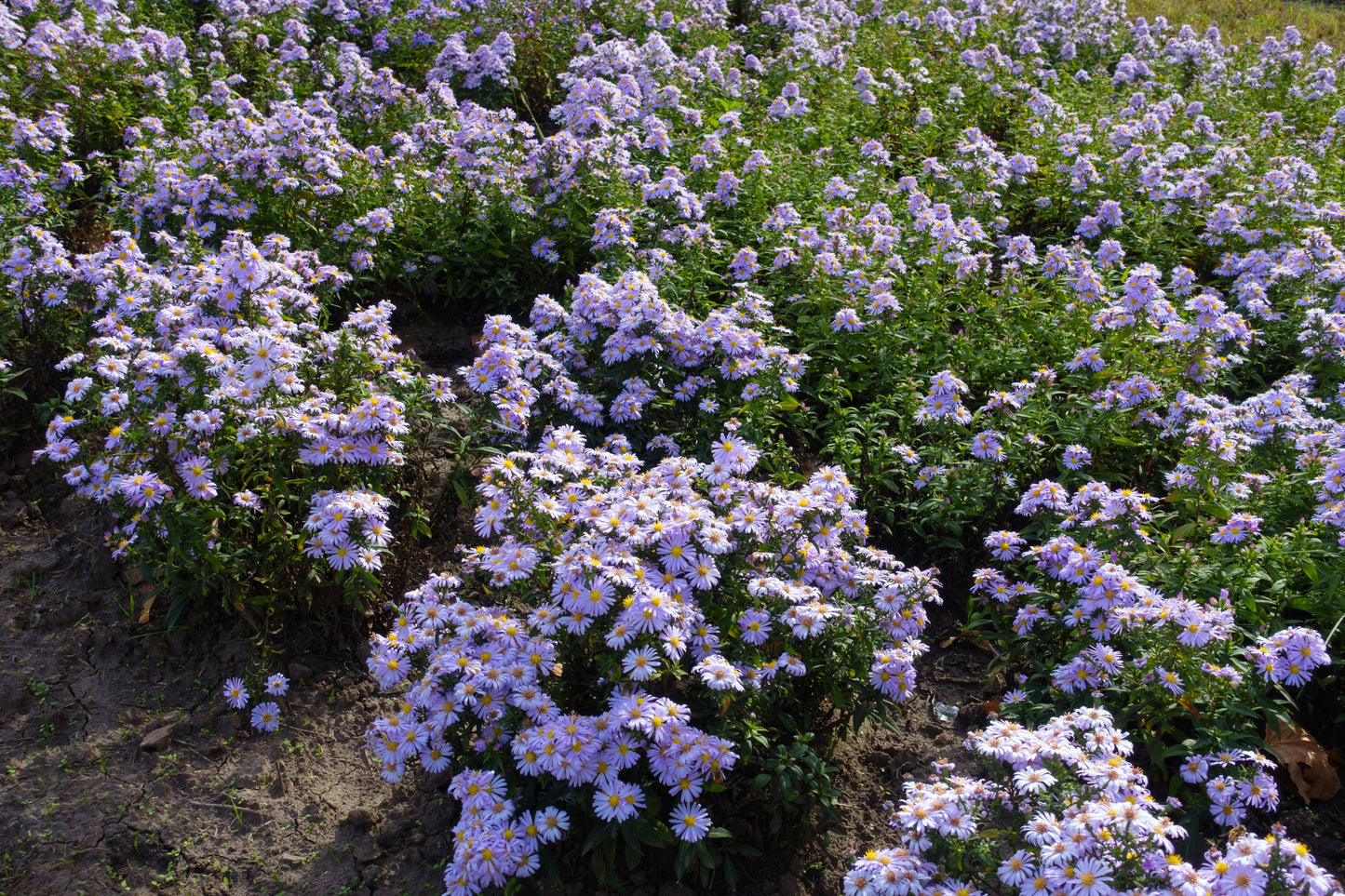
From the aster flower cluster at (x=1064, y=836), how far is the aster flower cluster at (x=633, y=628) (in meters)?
0.47

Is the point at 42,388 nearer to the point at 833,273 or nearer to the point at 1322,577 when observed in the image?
the point at 833,273

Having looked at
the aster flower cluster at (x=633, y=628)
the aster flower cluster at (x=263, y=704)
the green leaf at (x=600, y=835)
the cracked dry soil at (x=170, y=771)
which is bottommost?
the cracked dry soil at (x=170, y=771)

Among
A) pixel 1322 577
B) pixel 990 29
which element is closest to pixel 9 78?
pixel 1322 577

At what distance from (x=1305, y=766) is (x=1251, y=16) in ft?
46.6

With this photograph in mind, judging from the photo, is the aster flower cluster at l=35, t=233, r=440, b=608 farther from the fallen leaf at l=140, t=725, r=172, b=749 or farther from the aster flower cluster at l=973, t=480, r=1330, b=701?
the aster flower cluster at l=973, t=480, r=1330, b=701

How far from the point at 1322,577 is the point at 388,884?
343 centimetres

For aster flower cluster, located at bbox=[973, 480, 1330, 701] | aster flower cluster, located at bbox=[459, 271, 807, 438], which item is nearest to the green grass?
aster flower cluster, located at bbox=[459, 271, 807, 438]

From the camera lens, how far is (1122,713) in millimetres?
2791

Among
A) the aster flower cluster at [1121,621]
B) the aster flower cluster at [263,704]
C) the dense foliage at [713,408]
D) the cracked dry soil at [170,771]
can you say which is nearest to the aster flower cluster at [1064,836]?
the dense foliage at [713,408]

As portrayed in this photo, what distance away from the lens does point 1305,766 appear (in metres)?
2.89

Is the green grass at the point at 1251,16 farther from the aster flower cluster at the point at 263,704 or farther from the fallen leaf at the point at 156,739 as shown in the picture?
the fallen leaf at the point at 156,739

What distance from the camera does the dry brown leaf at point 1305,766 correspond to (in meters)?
2.87

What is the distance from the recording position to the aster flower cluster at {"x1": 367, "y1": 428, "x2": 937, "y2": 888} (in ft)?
7.73

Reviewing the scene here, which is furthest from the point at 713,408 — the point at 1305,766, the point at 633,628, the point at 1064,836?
the point at 1305,766
